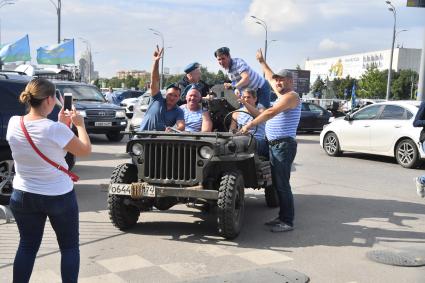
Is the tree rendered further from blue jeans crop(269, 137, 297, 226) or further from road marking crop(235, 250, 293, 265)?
road marking crop(235, 250, 293, 265)

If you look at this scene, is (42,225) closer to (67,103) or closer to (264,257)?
(67,103)

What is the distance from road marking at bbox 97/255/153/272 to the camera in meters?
5.34

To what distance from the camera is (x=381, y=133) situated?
1396 centimetres

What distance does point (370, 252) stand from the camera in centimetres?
607

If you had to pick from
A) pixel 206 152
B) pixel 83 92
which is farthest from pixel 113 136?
pixel 206 152

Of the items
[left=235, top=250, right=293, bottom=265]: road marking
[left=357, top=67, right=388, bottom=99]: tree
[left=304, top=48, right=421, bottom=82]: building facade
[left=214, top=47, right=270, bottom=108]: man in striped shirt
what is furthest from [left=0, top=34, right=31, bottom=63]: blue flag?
[left=304, top=48, right=421, bottom=82]: building facade

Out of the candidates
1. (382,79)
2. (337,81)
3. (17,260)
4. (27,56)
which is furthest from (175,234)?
(337,81)

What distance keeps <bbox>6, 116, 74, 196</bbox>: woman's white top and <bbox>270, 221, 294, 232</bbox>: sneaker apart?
11.4ft

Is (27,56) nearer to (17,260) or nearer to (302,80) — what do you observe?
(17,260)

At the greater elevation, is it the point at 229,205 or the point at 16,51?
the point at 16,51

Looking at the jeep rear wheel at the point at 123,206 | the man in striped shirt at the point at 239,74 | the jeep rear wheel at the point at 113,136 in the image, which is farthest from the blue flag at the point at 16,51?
the jeep rear wheel at the point at 123,206

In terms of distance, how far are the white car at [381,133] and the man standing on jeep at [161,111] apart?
7375 millimetres

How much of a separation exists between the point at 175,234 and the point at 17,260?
2.81m

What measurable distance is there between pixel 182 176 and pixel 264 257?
133 centimetres
